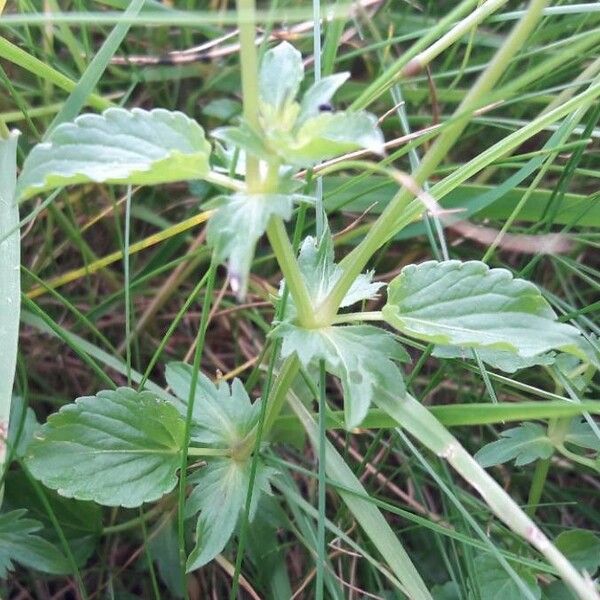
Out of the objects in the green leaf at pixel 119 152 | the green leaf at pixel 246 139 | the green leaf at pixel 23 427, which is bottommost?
the green leaf at pixel 23 427

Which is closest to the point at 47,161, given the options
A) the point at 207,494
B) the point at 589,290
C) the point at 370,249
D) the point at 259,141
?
the point at 259,141

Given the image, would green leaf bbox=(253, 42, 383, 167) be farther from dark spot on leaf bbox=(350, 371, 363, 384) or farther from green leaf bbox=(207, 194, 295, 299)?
dark spot on leaf bbox=(350, 371, 363, 384)

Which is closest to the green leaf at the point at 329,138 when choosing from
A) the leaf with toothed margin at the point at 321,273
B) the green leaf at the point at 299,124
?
the green leaf at the point at 299,124

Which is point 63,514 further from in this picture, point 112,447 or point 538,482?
point 538,482

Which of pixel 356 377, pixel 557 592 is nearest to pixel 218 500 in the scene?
pixel 356 377

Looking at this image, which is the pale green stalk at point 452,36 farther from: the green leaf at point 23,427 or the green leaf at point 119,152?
the green leaf at point 23,427
